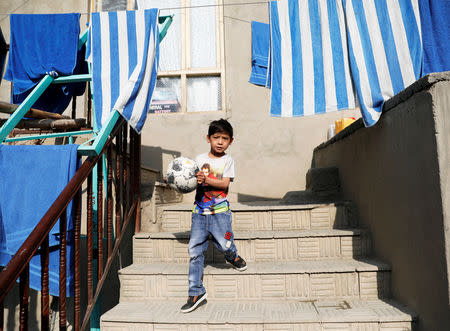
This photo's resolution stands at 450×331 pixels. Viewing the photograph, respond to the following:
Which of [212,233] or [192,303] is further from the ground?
[212,233]

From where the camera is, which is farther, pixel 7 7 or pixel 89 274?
pixel 7 7

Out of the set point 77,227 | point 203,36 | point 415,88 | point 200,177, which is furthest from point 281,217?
point 203,36

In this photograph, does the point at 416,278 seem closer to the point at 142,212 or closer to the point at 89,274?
the point at 89,274

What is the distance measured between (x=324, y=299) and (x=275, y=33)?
7.77 ft

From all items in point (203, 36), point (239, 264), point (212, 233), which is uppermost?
point (203, 36)

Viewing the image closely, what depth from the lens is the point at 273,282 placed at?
2.46m

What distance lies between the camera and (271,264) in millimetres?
2713

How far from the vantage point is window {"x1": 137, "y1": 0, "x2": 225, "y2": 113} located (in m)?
5.39

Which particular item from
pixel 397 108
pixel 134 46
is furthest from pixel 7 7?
pixel 397 108

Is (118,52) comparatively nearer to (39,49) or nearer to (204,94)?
(39,49)

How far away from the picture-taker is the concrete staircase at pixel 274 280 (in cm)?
209

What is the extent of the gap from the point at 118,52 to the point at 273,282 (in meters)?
2.74

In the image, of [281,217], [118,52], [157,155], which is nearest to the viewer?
[281,217]

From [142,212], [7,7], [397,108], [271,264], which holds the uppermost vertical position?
[7,7]
